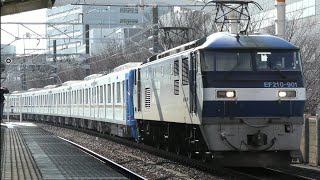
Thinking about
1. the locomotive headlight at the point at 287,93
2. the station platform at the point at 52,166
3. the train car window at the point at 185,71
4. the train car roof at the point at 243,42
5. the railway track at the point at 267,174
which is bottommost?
the railway track at the point at 267,174

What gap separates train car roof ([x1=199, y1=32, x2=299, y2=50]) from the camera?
1492 cm

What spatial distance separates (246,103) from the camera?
14500mm

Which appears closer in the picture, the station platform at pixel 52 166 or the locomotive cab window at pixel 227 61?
the station platform at pixel 52 166

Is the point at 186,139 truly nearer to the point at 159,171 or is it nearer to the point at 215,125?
the point at 159,171

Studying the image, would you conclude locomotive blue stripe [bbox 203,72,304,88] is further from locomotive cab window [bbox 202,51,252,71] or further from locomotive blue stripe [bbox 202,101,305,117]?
locomotive blue stripe [bbox 202,101,305,117]

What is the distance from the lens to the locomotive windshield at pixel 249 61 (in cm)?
1477

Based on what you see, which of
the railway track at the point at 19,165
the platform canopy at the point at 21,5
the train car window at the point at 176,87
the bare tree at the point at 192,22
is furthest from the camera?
the bare tree at the point at 192,22

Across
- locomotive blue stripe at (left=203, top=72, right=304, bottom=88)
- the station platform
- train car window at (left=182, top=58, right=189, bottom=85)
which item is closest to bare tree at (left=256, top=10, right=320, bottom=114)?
the station platform

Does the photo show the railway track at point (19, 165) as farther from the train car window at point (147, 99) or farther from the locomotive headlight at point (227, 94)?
the locomotive headlight at point (227, 94)

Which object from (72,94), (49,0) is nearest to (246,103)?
(49,0)

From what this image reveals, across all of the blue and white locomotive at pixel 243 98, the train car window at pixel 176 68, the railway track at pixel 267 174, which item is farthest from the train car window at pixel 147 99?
the railway track at pixel 267 174

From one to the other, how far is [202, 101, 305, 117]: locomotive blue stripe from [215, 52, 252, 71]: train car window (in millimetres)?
851

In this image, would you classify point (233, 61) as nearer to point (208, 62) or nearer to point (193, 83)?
point (208, 62)

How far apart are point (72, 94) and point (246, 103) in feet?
109
